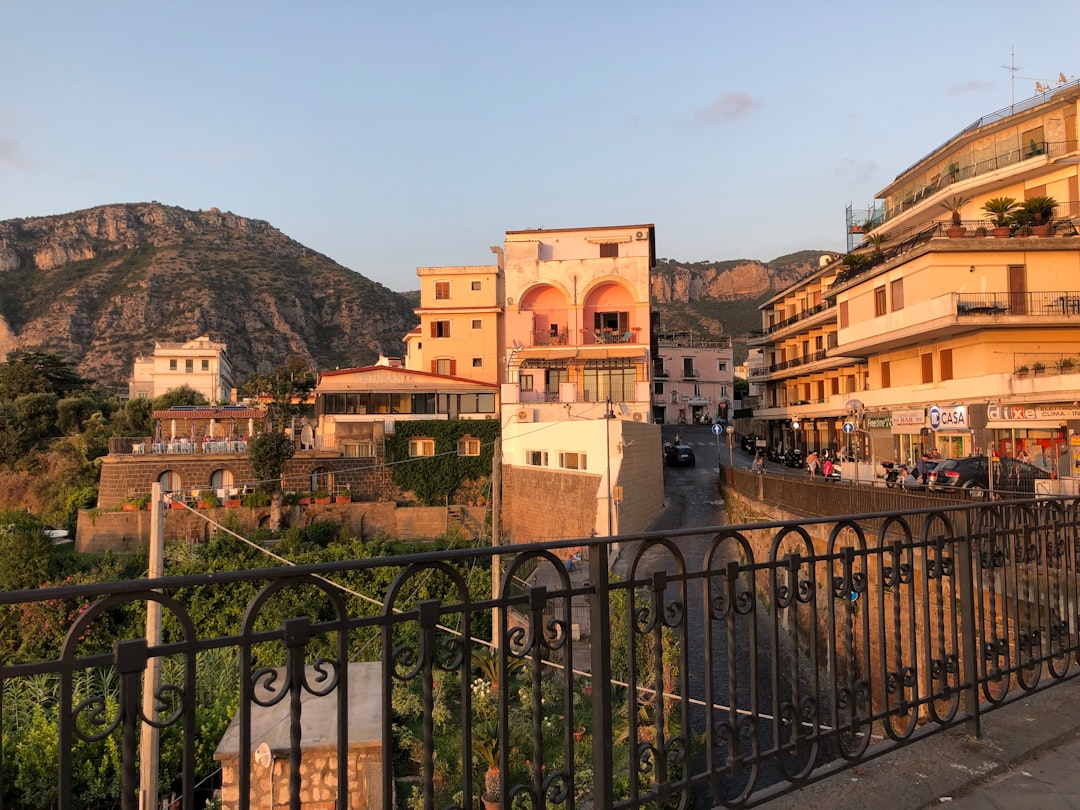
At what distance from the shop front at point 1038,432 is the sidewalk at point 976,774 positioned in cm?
1751

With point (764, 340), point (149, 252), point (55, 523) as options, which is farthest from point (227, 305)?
point (764, 340)

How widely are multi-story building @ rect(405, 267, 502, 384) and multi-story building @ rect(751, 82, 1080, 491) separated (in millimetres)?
19846

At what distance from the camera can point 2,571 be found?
22.6 metres

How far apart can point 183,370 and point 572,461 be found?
55172 millimetres

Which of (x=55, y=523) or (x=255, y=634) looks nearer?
(x=255, y=634)

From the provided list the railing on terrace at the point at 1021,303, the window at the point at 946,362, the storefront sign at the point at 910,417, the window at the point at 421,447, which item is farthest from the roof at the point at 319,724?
the window at the point at 421,447

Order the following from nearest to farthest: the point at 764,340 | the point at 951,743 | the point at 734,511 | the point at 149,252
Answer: the point at 951,743, the point at 734,511, the point at 764,340, the point at 149,252

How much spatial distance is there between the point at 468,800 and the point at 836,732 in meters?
1.83

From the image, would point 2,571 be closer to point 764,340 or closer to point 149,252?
point 764,340

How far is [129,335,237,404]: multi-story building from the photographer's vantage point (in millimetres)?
66375

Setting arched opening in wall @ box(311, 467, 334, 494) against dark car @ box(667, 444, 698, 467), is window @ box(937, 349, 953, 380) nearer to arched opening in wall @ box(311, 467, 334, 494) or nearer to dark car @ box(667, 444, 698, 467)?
dark car @ box(667, 444, 698, 467)

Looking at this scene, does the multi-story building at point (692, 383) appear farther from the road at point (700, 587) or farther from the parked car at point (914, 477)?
the parked car at point (914, 477)

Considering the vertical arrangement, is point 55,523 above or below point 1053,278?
below

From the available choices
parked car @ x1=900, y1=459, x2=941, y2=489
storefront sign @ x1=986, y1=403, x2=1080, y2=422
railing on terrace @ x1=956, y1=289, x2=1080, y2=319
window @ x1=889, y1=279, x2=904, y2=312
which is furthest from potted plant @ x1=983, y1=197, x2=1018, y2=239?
parked car @ x1=900, y1=459, x2=941, y2=489
